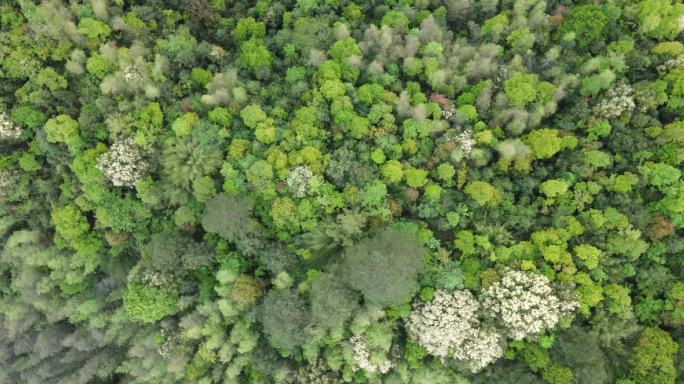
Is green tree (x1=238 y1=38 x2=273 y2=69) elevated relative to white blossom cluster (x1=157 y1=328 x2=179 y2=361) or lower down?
elevated

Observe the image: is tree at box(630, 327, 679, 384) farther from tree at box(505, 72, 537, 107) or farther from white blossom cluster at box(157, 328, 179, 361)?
white blossom cluster at box(157, 328, 179, 361)

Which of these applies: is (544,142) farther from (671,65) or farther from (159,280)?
(159,280)

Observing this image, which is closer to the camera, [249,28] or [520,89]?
[520,89]

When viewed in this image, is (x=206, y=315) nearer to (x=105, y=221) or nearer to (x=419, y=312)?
(x=105, y=221)

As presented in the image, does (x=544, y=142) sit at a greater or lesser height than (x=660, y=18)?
lesser

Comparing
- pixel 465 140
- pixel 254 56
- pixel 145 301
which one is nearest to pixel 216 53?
pixel 254 56

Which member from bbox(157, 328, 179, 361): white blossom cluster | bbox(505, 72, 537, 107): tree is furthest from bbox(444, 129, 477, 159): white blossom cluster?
bbox(157, 328, 179, 361): white blossom cluster
